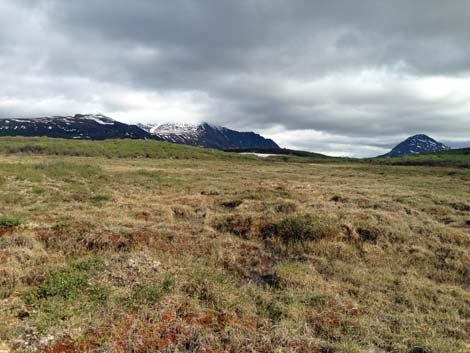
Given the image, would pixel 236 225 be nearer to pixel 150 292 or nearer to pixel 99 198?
pixel 150 292

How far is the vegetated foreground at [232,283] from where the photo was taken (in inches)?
224

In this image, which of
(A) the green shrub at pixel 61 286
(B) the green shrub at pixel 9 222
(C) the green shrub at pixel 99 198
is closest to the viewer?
(A) the green shrub at pixel 61 286

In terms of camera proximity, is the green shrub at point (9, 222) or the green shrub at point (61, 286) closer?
the green shrub at point (61, 286)

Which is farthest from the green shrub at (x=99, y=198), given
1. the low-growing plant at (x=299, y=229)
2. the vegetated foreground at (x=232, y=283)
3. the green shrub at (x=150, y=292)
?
the green shrub at (x=150, y=292)

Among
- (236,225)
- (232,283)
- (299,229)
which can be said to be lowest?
(232,283)

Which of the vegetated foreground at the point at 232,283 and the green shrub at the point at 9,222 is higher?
the green shrub at the point at 9,222

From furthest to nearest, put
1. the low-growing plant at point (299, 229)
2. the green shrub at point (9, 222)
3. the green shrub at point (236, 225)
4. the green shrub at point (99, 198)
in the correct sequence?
1. the green shrub at point (99, 198)
2. the green shrub at point (236, 225)
3. the low-growing plant at point (299, 229)
4. the green shrub at point (9, 222)

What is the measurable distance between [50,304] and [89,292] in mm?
853

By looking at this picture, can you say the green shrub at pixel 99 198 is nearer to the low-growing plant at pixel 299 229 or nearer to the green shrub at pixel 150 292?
the low-growing plant at pixel 299 229

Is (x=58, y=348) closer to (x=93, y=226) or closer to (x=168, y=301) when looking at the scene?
(x=168, y=301)

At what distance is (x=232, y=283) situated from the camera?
27.2ft

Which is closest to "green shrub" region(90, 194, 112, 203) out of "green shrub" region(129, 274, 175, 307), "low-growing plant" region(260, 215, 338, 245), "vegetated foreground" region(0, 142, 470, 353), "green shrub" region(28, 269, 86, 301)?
"vegetated foreground" region(0, 142, 470, 353)

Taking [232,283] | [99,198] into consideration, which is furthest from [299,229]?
[99,198]

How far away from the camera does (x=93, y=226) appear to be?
12.7 meters
